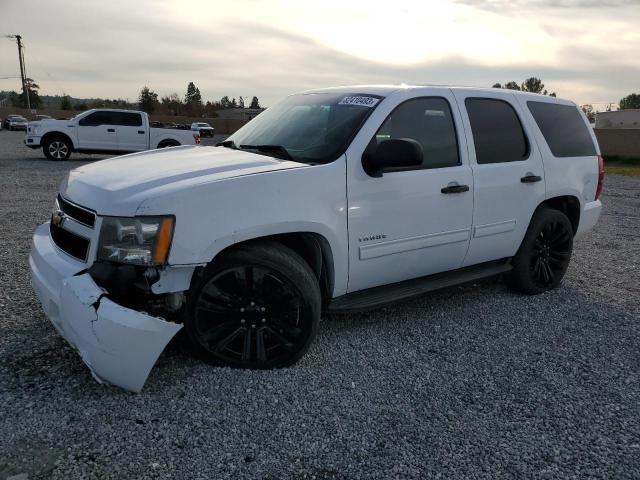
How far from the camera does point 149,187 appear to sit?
9.61ft

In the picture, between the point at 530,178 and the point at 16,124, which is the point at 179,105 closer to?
the point at 16,124

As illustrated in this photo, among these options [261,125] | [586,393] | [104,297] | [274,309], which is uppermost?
[261,125]

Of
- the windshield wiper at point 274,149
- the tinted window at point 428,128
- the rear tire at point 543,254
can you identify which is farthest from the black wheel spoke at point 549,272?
the windshield wiper at point 274,149

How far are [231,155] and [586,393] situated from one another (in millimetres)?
2705

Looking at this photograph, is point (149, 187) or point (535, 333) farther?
point (535, 333)

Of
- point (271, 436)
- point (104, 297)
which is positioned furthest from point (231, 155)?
point (271, 436)

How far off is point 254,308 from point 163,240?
2.32 feet

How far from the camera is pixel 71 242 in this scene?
310 centimetres

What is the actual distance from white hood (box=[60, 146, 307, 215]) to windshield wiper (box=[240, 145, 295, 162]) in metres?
0.11

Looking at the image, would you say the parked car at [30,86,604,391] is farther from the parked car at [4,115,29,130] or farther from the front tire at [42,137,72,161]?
the parked car at [4,115,29,130]

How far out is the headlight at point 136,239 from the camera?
2791mm

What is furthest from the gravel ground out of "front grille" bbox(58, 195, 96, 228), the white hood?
the white hood

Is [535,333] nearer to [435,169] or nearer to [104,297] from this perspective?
[435,169]

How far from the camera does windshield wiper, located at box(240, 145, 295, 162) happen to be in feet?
11.7
